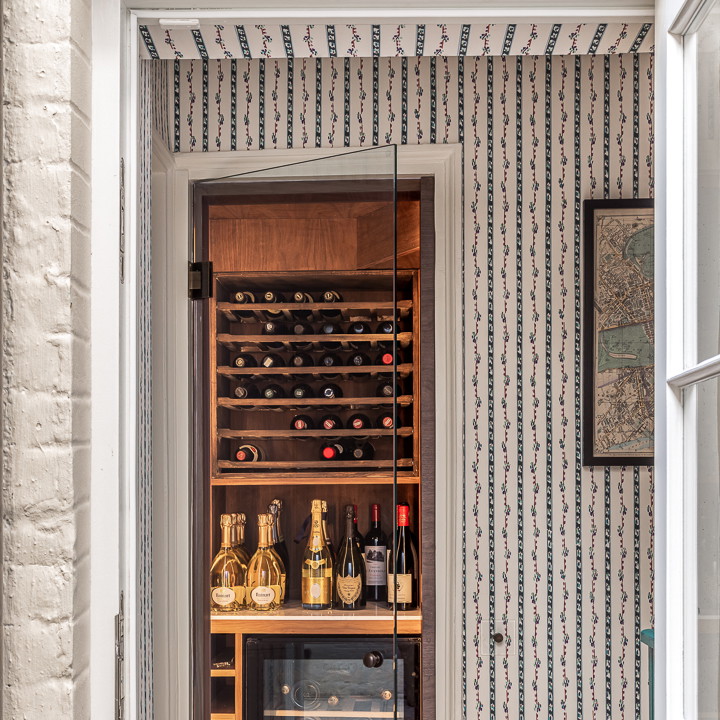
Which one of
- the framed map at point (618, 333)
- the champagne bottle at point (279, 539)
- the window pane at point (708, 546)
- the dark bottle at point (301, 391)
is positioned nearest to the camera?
the window pane at point (708, 546)

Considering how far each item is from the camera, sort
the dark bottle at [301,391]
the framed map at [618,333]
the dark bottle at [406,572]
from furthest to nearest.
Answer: the dark bottle at [406,572] < the framed map at [618,333] < the dark bottle at [301,391]

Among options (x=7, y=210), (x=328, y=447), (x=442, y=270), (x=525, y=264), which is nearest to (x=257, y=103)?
(x=442, y=270)

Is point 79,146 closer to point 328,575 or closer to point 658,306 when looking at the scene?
point 658,306

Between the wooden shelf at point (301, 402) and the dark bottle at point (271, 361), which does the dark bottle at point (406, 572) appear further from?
the dark bottle at point (271, 361)

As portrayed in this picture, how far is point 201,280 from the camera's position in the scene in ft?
5.59

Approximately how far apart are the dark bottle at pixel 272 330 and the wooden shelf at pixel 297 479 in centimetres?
26

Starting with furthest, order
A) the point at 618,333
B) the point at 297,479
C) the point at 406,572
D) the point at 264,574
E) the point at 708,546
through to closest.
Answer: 1. the point at 406,572
2. the point at 618,333
3. the point at 297,479
4. the point at 264,574
5. the point at 708,546

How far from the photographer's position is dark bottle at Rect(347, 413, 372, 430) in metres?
1.79

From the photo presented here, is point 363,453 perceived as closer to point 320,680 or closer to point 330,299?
point 330,299

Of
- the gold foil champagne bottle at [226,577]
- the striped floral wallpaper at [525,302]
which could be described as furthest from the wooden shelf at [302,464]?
the striped floral wallpaper at [525,302]

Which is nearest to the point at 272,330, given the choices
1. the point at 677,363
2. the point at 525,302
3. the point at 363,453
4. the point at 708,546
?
the point at 363,453

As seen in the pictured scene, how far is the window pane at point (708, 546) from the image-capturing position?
88 centimetres

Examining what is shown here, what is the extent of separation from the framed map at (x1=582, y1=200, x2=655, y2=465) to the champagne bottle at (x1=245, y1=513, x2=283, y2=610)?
36.4 inches

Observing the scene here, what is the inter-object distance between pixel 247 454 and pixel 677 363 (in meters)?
0.94
